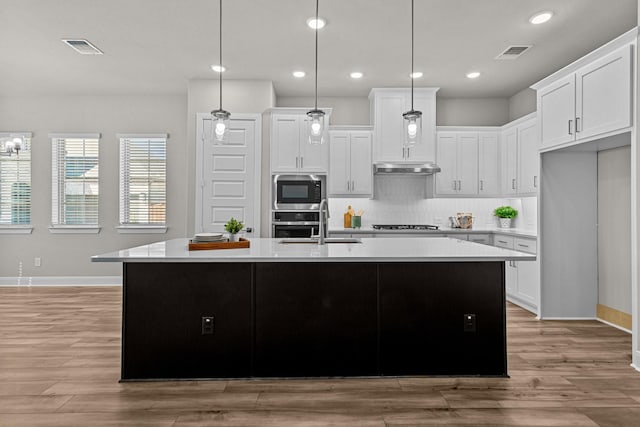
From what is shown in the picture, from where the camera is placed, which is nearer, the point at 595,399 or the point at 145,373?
the point at 595,399

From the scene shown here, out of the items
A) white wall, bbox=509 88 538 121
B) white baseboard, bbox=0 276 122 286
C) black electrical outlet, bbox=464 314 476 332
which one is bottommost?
white baseboard, bbox=0 276 122 286

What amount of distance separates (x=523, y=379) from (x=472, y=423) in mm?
798

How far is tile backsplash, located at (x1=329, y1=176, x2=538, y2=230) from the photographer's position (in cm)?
632

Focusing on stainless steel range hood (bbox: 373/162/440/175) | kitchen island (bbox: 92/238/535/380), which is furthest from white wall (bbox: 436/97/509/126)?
kitchen island (bbox: 92/238/535/380)

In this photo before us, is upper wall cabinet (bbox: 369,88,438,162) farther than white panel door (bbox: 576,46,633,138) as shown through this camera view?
Yes

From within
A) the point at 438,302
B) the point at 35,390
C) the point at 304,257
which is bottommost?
the point at 35,390

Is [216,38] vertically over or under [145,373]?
over

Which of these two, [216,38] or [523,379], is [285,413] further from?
[216,38]

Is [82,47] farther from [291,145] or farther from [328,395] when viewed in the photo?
[328,395]

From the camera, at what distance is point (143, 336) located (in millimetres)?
2699

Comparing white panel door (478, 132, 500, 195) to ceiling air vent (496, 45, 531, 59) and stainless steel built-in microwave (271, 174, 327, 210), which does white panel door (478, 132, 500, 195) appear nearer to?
ceiling air vent (496, 45, 531, 59)

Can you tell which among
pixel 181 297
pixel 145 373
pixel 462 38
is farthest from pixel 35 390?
pixel 462 38

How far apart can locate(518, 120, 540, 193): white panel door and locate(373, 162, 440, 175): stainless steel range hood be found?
103 cm

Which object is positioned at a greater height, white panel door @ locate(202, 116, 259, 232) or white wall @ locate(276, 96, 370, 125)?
white wall @ locate(276, 96, 370, 125)
